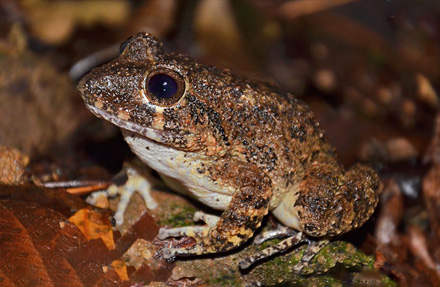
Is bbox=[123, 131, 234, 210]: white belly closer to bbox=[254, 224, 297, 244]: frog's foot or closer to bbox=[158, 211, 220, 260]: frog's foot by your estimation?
bbox=[158, 211, 220, 260]: frog's foot

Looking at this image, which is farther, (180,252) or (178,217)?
(178,217)

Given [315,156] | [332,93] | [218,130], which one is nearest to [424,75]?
[332,93]

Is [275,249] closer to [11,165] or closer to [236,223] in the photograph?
[236,223]

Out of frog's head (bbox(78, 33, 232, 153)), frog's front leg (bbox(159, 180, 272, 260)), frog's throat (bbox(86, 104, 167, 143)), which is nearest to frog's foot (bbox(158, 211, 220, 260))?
frog's front leg (bbox(159, 180, 272, 260))

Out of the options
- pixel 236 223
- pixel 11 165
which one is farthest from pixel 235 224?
pixel 11 165

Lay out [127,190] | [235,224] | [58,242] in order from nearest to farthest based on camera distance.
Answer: [58,242]
[235,224]
[127,190]

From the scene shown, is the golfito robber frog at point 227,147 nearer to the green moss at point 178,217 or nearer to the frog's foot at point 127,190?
the green moss at point 178,217

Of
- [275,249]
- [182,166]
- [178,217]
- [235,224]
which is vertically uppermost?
[182,166]
